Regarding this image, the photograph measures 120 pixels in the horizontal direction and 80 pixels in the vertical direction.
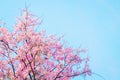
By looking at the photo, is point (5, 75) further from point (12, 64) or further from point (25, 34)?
point (25, 34)

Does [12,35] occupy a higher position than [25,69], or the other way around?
[12,35]

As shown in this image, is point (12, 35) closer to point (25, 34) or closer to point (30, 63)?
point (25, 34)

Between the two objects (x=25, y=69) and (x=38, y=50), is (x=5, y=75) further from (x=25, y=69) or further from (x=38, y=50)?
(x=38, y=50)

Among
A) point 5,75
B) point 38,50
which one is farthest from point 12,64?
point 38,50

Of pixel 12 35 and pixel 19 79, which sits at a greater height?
pixel 12 35

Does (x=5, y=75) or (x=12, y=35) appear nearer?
(x=5, y=75)

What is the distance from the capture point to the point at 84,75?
21.7 m

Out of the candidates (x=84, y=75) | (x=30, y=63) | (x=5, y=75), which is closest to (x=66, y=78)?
(x=84, y=75)

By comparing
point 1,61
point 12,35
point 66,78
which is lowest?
point 66,78

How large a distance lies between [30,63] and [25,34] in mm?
2289

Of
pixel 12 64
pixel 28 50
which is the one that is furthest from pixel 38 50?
pixel 12 64

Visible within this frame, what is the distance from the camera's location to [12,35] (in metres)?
23.2

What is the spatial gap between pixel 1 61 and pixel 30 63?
2735 mm

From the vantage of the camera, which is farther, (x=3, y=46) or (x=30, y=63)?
(x=3, y=46)
